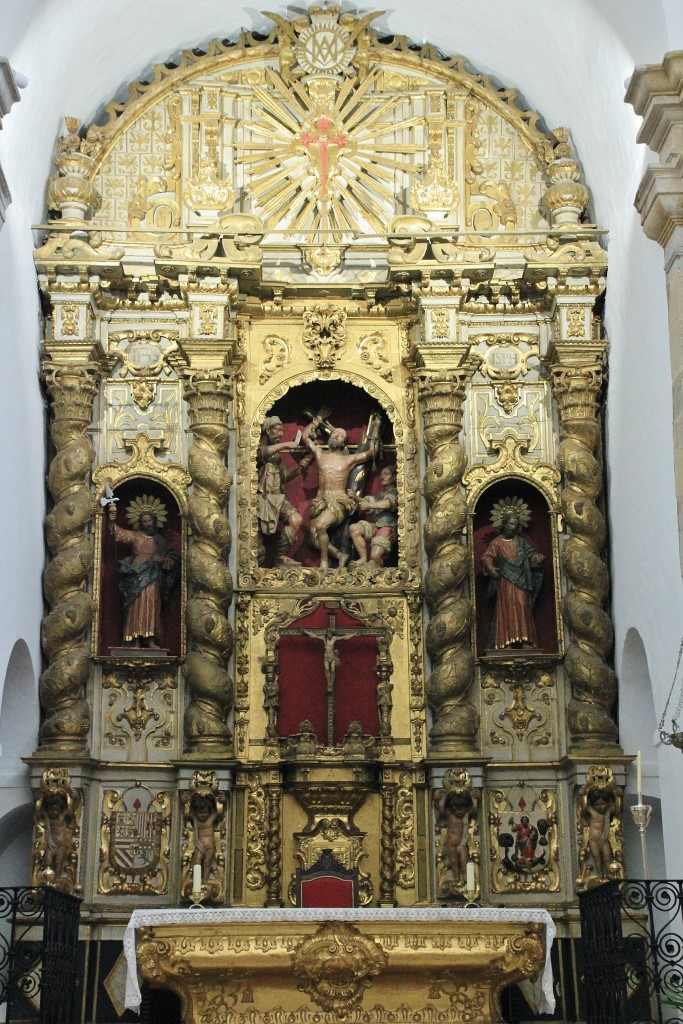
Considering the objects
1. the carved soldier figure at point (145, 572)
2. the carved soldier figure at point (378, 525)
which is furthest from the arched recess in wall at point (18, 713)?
the carved soldier figure at point (378, 525)

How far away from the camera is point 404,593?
14867 mm

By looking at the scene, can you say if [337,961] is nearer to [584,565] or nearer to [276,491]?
[584,565]

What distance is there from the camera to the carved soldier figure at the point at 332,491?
15.0m

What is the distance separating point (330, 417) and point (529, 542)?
2183mm

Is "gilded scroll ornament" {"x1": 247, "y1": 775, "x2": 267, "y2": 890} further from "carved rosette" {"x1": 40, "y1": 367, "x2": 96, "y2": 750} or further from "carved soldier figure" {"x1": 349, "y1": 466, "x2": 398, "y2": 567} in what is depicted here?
"carved soldier figure" {"x1": 349, "y1": 466, "x2": 398, "y2": 567}

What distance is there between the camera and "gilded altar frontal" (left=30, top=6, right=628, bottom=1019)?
557 inches

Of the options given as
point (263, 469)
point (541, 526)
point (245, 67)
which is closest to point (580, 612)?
point (541, 526)

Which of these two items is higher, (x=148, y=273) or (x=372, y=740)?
(x=148, y=273)

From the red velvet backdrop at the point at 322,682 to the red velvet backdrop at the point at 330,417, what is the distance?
4.01 feet

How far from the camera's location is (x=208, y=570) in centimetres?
1452

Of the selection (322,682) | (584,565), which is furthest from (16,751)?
(584,565)

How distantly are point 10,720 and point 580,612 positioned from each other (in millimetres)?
4848

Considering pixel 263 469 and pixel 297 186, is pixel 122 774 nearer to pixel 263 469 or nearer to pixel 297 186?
pixel 263 469

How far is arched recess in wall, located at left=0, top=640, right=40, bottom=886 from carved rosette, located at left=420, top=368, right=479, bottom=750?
132 inches
